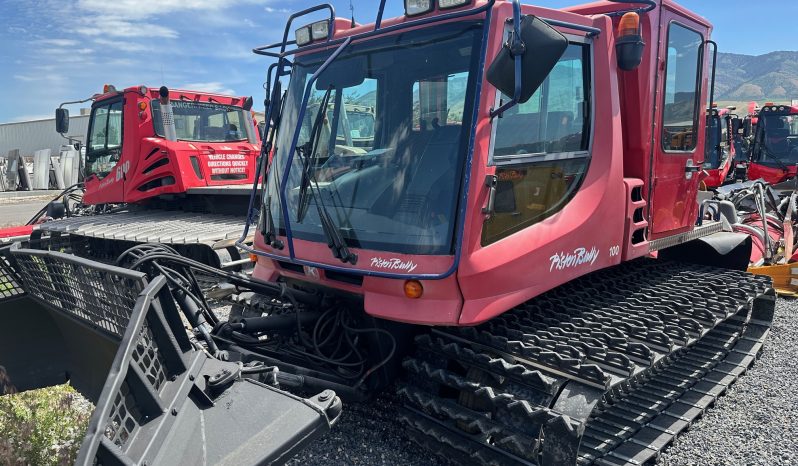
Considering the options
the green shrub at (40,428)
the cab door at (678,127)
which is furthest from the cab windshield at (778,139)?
the green shrub at (40,428)

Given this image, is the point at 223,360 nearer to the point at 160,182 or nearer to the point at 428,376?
the point at 428,376

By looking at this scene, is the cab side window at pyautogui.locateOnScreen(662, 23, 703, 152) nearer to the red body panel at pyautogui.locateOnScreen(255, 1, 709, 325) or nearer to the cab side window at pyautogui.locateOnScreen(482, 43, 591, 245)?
the red body panel at pyautogui.locateOnScreen(255, 1, 709, 325)

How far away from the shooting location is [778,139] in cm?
1590

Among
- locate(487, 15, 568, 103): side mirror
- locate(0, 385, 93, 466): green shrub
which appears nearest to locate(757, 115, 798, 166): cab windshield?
locate(487, 15, 568, 103): side mirror

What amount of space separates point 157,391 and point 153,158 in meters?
7.22

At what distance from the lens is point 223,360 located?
9.61 feet

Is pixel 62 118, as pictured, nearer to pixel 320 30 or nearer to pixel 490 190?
pixel 320 30

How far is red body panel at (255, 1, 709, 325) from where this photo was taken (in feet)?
9.52

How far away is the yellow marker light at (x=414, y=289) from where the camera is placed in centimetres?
296

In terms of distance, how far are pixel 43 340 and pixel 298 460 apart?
1731 mm

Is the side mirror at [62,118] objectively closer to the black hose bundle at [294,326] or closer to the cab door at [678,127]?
the black hose bundle at [294,326]

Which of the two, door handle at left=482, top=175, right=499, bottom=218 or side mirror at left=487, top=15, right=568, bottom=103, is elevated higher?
side mirror at left=487, top=15, right=568, bottom=103

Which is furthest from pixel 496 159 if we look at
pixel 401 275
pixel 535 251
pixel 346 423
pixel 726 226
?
pixel 726 226

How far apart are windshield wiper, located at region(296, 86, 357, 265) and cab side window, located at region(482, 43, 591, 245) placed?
75 centimetres
